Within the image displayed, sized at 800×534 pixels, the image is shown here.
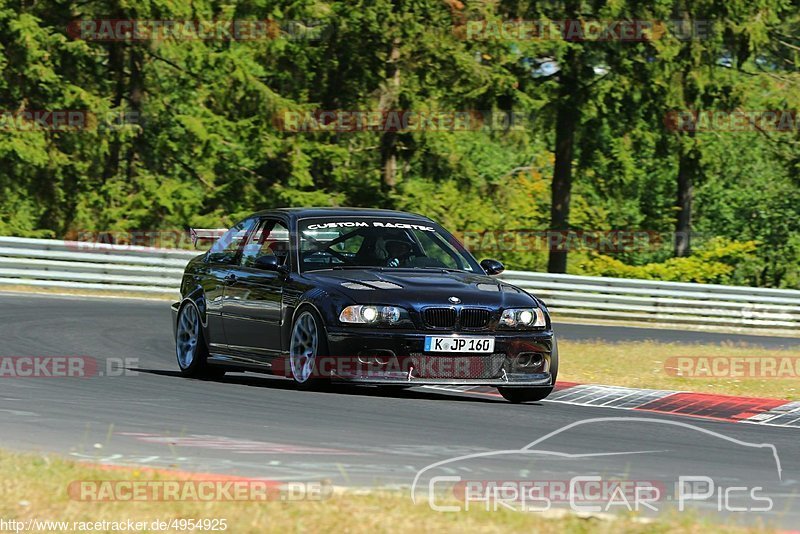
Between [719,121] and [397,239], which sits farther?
[719,121]

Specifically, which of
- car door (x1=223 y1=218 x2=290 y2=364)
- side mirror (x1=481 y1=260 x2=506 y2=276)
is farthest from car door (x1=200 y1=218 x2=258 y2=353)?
side mirror (x1=481 y1=260 x2=506 y2=276)

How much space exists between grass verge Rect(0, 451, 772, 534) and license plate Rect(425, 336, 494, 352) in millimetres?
4038

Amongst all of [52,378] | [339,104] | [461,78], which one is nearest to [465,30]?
[461,78]

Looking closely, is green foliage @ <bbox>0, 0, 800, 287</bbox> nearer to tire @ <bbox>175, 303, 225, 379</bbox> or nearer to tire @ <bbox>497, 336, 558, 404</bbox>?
tire @ <bbox>175, 303, 225, 379</bbox>

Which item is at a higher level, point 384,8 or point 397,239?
point 384,8

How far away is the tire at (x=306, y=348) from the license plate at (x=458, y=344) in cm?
78

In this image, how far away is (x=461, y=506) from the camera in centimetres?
586

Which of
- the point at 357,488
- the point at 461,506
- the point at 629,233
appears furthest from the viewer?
the point at 629,233

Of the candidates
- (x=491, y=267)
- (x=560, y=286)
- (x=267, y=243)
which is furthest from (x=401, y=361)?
(x=560, y=286)

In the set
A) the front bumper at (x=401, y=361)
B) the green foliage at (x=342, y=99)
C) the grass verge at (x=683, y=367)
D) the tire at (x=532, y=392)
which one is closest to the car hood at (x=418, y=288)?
the front bumper at (x=401, y=361)

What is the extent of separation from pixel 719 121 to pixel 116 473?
29.4 metres

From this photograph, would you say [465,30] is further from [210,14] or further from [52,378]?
[52,378]

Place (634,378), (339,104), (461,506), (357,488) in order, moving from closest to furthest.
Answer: (461,506) < (357,488) < (634,378) < (339,104)

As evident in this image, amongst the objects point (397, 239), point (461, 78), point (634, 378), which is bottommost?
point (634, 378)
